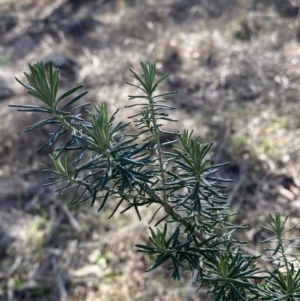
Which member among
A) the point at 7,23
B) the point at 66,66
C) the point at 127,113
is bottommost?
the point at 127,113

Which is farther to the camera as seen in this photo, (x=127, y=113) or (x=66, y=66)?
(x=66, y=66)

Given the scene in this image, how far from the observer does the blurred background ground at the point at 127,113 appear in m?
2.01

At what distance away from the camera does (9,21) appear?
6031mm

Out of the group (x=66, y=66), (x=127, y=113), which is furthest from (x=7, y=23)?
(x=127, y=113)

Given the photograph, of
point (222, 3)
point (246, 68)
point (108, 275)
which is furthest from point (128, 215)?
point (222, 3)

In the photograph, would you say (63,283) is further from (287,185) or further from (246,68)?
(246,68)

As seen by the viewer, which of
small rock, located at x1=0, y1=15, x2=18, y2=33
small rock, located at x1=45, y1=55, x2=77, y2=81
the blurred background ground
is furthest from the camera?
small rock, located at x1=0, y1=15, x2=18, y2=33

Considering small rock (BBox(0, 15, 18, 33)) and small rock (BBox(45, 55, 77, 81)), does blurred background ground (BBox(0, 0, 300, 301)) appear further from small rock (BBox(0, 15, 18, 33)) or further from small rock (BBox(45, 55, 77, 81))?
small rock (BBox(0, 15, 18, 33))

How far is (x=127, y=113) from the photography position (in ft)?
10.0

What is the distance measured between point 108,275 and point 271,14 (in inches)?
135

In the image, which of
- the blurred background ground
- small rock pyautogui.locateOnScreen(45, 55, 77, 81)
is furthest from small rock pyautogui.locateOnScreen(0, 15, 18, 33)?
small rock pyautogui.locateOnScreen(45, 55, 77, 81)

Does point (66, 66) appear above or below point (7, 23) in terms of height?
below

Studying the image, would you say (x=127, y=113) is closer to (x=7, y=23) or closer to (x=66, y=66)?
(x=66, y=66)

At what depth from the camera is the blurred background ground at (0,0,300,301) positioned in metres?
2.01
